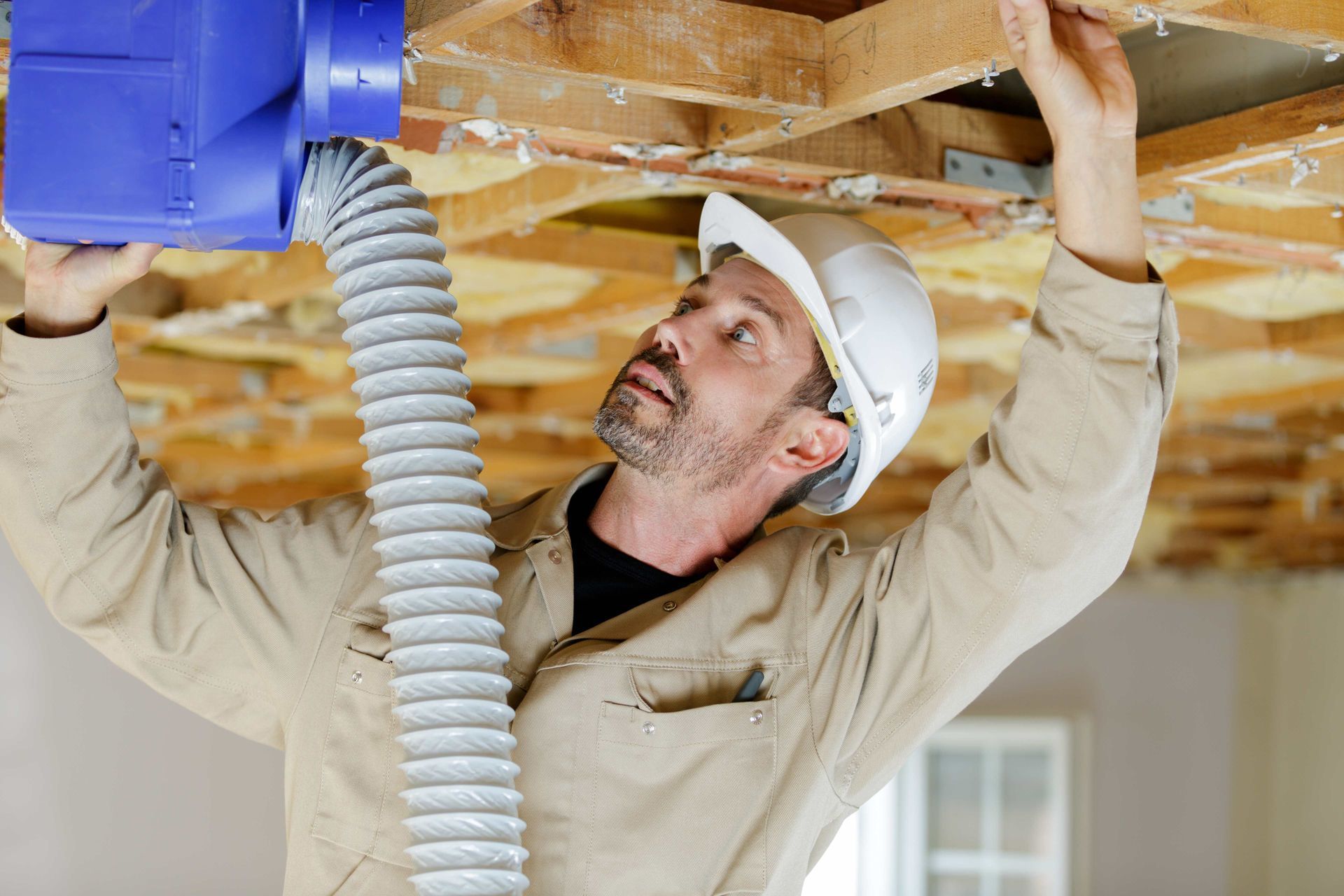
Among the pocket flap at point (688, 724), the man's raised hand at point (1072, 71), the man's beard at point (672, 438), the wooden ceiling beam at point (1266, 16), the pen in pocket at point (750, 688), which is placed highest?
the wooden ceiling beam at point (1266, 16)

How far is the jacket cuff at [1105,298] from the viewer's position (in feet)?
4.60

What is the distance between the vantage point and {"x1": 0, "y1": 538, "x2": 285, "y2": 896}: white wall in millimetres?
5254

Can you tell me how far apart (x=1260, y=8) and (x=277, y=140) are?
101cm

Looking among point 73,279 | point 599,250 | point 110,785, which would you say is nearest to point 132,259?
point 73,279

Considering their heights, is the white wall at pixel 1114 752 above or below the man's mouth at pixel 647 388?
below

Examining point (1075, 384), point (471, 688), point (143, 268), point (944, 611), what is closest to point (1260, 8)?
point (1075, 384)

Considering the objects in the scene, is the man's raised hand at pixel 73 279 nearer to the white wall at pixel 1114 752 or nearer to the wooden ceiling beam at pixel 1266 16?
the wooden ceiling beam at pixel 1266 16

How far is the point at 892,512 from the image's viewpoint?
6160 mm

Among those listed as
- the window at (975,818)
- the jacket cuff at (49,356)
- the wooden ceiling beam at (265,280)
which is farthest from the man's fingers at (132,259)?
the window at (975,818)

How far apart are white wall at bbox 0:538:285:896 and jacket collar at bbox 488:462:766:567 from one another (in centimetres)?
415

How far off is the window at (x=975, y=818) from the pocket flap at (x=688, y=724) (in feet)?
16.8

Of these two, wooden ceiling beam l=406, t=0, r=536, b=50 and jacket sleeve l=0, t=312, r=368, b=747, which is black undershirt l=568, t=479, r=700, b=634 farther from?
wooden ceiling beam l=406, t=0, r=536, b=50

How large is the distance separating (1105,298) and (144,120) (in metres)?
0.94

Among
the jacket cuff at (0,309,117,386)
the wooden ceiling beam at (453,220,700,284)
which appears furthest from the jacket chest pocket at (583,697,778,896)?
the wooden ceiling beam at (453,220,700,284)
